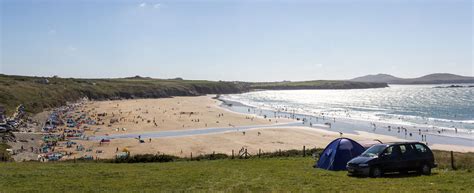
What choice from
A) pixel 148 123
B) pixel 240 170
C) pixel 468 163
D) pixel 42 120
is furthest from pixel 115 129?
pixel 468 163

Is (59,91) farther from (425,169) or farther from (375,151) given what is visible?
(425,169)

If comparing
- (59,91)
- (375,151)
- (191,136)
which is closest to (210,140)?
(191,136)

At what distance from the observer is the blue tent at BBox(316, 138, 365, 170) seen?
1989 centimetres

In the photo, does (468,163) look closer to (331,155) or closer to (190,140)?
(331,155)

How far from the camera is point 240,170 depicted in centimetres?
1970

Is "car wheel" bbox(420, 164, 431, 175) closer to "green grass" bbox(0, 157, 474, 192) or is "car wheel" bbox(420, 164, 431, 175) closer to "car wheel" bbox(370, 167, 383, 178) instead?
"green grass" bbox(0, 157, 474, 192)

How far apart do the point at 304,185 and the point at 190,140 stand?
36531mm

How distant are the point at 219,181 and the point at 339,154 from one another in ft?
22.6

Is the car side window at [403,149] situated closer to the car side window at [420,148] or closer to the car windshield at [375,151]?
the car side window at [420,148]

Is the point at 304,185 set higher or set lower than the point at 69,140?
higher

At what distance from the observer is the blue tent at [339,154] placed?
1989 cm

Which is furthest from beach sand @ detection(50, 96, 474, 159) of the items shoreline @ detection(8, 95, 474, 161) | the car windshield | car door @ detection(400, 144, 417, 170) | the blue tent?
car door @ detection(400, 144, 417, 170)

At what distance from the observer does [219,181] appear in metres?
16.0

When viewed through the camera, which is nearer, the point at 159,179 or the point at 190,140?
the point at 159,179
